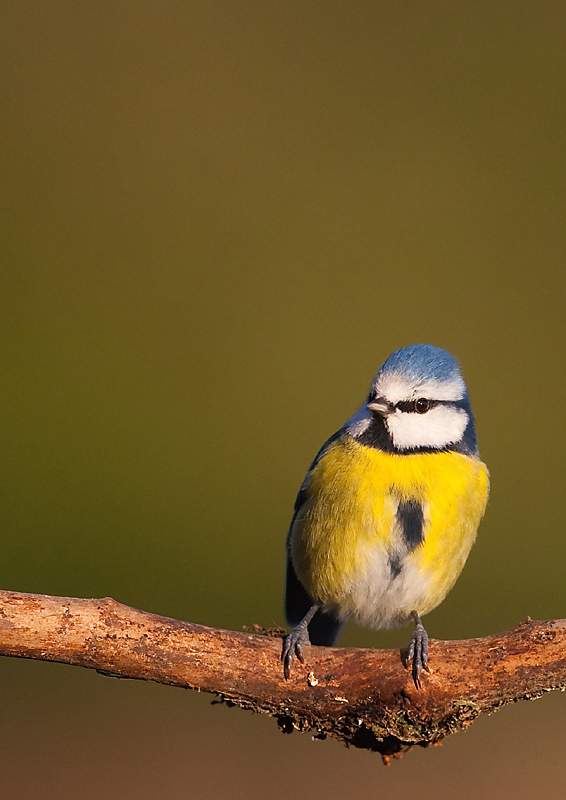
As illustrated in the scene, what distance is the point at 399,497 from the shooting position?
1998 mm

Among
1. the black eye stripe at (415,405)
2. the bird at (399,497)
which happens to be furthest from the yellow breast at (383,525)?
the black eye stripe at (415,405)

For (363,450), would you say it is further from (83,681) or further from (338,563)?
(83,681)

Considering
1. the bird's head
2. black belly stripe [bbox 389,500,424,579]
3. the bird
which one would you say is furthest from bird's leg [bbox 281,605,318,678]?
the bird's head

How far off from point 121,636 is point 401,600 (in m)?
0.77

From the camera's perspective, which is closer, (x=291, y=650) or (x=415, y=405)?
(x=291, y=650)

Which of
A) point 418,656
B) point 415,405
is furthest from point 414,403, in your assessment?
point 418,656

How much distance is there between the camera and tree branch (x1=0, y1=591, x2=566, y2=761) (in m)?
1.66

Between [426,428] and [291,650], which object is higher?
[426,428]

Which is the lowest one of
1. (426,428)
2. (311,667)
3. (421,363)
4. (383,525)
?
(311,667)

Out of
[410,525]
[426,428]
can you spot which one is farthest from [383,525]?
[426,428]

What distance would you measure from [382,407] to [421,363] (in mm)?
150

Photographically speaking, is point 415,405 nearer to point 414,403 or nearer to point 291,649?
point 414,403

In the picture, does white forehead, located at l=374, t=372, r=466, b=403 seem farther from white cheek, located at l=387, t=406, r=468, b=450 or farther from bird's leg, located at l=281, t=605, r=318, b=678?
bird's leg, located at l=281, t=605, r=318, b=678

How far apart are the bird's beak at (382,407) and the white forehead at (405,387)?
10mm
